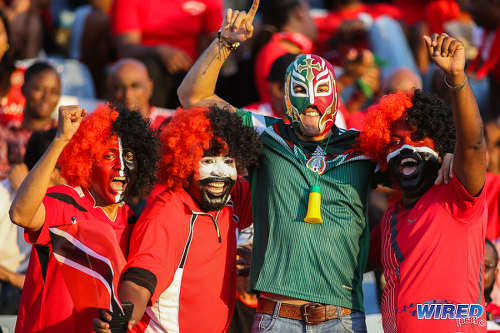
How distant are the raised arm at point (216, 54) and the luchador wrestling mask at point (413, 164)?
116cm

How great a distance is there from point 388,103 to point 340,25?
15.2 feet

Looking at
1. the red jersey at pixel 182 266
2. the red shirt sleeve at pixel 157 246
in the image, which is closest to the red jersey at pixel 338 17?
the red jersey at pixel 182 266

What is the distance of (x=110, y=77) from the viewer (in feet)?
26.5

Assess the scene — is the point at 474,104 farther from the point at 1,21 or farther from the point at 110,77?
the point at 1,21

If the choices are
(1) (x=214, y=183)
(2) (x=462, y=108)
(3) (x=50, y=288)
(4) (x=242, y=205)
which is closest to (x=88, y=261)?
(3) (x=50, y=288)

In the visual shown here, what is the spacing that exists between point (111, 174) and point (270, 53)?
10.5ft

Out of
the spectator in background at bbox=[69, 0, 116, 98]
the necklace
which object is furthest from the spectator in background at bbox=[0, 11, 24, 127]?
the necklace

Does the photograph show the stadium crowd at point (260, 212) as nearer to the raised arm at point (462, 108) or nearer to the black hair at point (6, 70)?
the raised arm at point (462, 108)

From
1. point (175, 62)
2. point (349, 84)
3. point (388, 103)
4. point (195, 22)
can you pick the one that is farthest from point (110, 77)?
point (388, 103)

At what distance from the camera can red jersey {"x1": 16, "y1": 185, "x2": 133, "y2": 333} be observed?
186 inches

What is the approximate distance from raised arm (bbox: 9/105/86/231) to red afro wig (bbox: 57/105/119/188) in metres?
0.51

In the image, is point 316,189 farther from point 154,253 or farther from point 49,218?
point 49,218

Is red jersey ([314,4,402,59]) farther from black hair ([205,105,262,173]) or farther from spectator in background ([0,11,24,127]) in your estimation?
black hair ([205,105,262,173])

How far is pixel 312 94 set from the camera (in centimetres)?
520
